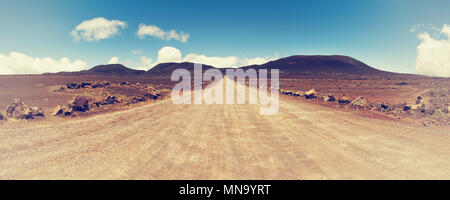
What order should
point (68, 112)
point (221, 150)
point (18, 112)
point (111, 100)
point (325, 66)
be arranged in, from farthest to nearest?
point (325, 66), point (111, 100), point (68, 112), point (18, 112), point (221, 150)

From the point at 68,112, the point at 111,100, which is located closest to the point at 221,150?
the point at 68,112

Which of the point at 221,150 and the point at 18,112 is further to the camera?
the point at 18,112

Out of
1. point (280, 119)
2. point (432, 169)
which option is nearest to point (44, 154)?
point (280, 119)

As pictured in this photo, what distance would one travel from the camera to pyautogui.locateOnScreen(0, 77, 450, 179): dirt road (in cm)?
509

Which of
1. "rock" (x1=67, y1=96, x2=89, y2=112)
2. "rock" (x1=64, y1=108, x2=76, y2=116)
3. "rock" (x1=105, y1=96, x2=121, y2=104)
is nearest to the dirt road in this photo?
"rock" (x1=64, y1=108, x2=76, y2=116)

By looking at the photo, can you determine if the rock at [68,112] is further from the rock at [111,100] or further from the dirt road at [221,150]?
the rock at [111,100]

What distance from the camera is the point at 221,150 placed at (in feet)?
21.8

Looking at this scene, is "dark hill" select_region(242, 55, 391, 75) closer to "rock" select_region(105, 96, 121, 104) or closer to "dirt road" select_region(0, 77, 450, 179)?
Result: "rock" select_region(105, 96, 121, 104)

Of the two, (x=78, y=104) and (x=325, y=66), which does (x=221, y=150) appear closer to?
(x=78, y=104)

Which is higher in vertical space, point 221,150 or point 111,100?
point 111,100

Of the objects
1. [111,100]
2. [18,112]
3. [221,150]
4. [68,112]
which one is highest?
[111,100]

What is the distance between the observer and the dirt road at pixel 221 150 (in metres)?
5.09
